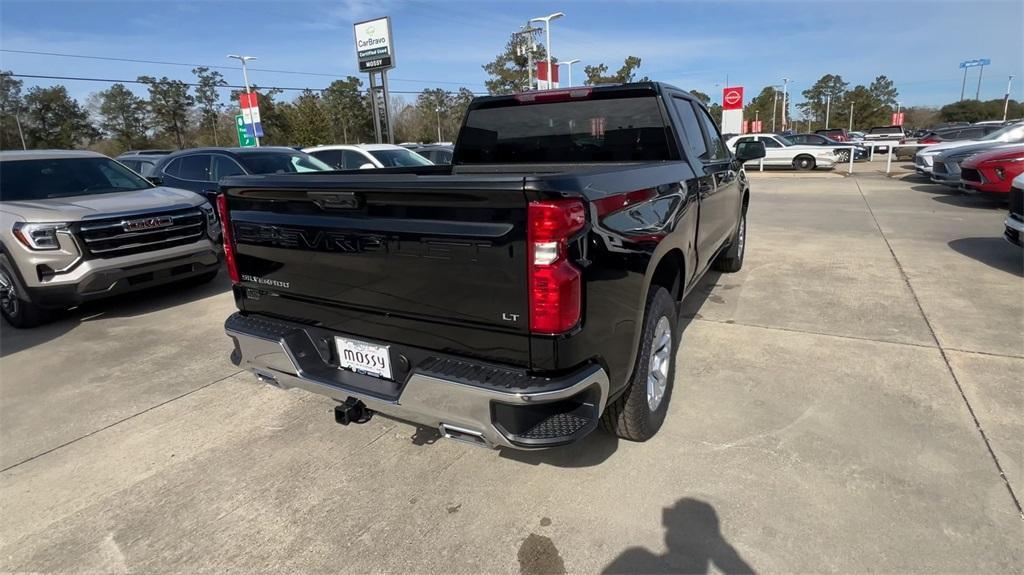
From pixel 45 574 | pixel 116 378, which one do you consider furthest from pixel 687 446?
pixel 116 378

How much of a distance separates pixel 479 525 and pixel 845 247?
7428mm

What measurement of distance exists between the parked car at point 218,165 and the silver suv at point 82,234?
194 centimetres

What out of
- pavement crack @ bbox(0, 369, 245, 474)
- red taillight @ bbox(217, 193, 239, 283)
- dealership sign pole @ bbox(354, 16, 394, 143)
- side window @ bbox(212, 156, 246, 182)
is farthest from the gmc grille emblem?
dealership sign pole @ bbox(354, 16, 394, 143)

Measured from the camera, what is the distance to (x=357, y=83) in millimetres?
61656

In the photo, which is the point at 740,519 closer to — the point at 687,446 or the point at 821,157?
the point at 687,446

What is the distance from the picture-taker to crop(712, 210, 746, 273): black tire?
6.16 m

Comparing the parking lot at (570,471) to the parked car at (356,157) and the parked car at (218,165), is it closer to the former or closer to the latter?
the parked car at (218,165)

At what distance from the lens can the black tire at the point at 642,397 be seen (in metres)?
2.77

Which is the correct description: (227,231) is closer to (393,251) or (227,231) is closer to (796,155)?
(393,251)

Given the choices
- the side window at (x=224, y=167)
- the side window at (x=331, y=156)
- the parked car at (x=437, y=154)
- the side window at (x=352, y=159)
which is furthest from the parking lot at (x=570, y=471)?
the parked car at (x=437, y=154)

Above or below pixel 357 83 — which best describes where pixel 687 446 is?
below

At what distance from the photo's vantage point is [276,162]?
8594 mm

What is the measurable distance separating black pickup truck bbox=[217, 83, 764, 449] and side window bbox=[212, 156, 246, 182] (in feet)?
19.9

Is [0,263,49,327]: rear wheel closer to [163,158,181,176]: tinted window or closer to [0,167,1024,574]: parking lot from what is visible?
[0,167,1024,574]: parking lot
